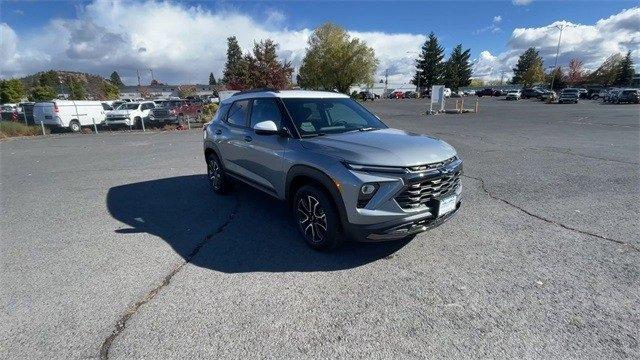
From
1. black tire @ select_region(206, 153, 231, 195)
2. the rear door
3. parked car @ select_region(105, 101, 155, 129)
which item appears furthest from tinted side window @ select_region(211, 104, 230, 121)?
parked car @ select_region(105, 101, 155, 129)

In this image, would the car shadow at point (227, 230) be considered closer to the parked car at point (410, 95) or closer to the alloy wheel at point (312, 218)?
the alloy wheel at point (312, 218)

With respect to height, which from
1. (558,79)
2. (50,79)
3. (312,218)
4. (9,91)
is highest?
(50,79)

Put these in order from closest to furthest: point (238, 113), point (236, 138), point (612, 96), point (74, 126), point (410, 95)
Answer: point (236, 138), point (238, 113), point (74, 126), point (612, 96), point (410, 95)

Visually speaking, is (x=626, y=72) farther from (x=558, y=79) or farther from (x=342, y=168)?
(x=342, y=168)

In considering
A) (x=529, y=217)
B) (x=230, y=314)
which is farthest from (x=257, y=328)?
(x=529, y=217)

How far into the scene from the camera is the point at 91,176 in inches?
304

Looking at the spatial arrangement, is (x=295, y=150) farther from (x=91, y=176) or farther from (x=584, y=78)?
(x=584, y=78)

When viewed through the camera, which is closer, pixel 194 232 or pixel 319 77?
pixel 194 232

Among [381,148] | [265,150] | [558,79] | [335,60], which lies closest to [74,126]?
[265,150]

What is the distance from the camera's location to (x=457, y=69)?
80812mm

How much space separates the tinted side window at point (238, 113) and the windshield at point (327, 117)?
96 centimetres

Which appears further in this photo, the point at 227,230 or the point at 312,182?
the point at 227,230

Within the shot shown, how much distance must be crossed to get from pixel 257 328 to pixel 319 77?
59480 millimetres

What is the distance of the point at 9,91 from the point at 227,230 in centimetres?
7897
